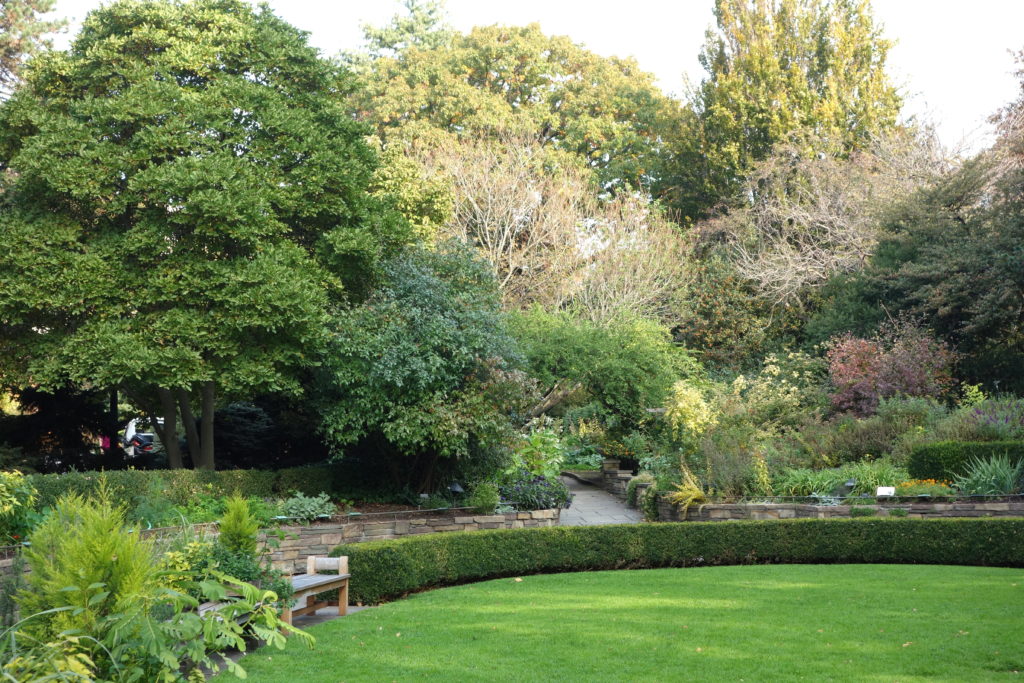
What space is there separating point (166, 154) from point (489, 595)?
849cm

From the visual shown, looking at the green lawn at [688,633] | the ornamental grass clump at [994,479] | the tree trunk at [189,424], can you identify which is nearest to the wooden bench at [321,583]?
the green lawn at [688,633]

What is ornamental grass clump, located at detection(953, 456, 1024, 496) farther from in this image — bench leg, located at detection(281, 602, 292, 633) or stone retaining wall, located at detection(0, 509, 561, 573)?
bench leg, located at detection(281, 602, 292, 633)

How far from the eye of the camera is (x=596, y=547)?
12.5 meters

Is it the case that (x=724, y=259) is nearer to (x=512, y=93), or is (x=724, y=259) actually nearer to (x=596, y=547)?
(x=512, y=93)

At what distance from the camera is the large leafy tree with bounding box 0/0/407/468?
13.9 metres

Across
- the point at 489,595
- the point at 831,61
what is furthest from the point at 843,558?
the point at 831,61

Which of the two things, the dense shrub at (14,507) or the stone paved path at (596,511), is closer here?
the dense shrub at (14,507)

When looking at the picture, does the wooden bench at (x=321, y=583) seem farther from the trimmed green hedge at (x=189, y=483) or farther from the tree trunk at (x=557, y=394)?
the tree trunk at (x=557, y=394)

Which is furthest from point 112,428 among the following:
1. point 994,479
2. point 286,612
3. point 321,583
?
point 994,479

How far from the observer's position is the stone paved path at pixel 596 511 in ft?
53.1

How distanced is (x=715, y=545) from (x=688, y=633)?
5008mm

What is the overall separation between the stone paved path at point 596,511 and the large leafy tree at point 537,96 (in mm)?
12751

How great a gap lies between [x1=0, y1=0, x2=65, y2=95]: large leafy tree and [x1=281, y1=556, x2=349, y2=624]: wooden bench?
1447 cm

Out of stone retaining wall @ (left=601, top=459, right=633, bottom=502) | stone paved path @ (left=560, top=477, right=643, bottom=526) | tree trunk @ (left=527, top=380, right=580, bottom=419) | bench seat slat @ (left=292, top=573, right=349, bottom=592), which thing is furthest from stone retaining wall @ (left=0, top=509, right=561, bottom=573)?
tree trunk @ (left=527, top=380, right=580, bottom=419)
